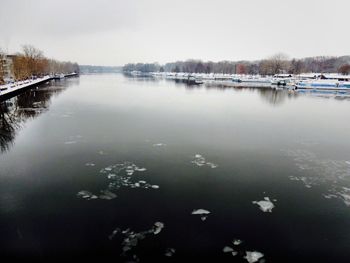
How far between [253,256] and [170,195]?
2.71 m

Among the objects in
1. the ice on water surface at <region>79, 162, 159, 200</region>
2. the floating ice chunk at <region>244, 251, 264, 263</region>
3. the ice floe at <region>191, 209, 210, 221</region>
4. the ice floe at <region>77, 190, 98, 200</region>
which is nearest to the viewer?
the floating ice chunk at <region>244, 251, 264, 263</region>

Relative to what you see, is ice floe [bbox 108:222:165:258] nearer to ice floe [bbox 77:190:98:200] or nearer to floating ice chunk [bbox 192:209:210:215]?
floating ice chunk [bbox 192:209:210:215]

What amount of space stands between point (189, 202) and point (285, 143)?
7.92 meters

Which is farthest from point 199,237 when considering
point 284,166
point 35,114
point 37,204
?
point 35,114

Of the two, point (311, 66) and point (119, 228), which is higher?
point (311, 66)

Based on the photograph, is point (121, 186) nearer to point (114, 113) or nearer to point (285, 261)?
point (285, 261)

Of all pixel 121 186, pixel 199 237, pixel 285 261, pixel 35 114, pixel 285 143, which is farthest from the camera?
pixel 35 114

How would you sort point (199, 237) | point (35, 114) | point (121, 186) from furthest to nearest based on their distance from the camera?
point (35, 114) → point (121, 186) → point (199, 237)

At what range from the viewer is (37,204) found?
639 cm

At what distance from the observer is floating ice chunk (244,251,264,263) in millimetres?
4841

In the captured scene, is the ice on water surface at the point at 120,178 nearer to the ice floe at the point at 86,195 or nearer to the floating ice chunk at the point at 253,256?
the ice floe at the point at 86,195

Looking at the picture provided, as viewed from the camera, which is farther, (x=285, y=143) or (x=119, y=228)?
(x=285, y=143)

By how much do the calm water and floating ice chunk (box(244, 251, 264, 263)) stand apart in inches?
3.7

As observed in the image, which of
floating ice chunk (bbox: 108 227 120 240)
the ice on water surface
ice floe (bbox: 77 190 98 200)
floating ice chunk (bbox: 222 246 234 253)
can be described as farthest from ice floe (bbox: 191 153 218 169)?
floating ice chunk (bbox: 108 227 120 240)
